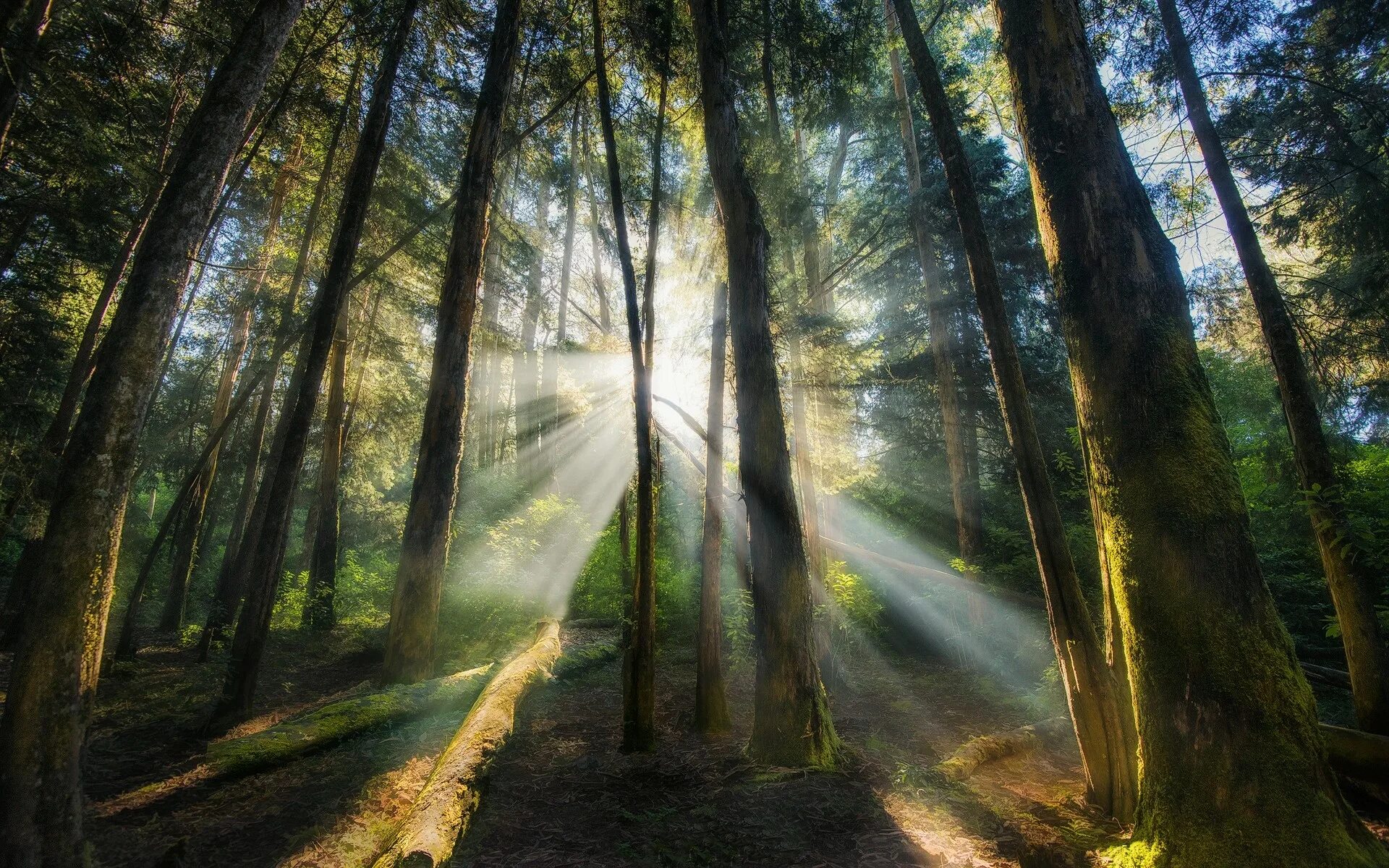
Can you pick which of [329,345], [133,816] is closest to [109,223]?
[329,345]

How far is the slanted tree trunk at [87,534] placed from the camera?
10.4 feet

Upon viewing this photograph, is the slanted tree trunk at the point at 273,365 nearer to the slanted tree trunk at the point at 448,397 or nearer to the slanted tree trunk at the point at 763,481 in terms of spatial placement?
the slanted tree trunk at the point at 448,397

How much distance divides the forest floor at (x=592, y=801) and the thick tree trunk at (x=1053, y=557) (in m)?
0.45

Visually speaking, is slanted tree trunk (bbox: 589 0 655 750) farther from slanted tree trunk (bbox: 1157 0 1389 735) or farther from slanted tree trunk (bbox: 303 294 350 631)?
slanted tree trunk (bbox: 303 294 350 631)

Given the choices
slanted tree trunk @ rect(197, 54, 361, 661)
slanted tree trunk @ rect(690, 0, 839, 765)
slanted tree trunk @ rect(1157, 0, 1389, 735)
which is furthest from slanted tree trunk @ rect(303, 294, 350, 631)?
slanted tree trunk @ rect(1157, 0, 1389, 735)

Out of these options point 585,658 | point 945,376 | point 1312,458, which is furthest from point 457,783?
point 945,376

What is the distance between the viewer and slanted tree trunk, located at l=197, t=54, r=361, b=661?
378 inches

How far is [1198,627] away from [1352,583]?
217 inches

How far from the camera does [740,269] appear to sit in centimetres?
619

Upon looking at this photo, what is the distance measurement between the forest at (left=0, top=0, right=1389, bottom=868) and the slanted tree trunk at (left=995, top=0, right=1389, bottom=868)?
0.07ft

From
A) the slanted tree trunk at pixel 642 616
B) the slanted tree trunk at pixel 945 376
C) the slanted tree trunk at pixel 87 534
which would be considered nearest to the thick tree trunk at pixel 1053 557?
the slanted tree trunk at pixel 642 616

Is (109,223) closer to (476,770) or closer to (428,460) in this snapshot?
(428,460)

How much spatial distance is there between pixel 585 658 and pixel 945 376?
935cm

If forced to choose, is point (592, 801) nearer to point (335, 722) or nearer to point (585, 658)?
point (335, 722)
